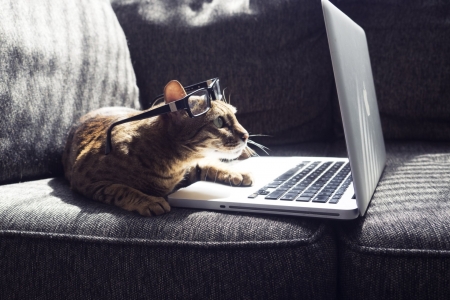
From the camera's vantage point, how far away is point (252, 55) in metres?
1.45

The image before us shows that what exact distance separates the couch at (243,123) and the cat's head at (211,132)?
0.23 m

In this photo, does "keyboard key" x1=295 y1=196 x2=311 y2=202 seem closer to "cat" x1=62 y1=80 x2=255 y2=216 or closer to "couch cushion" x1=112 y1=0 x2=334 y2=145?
→ "cat" x1=62 y1=80 x2=255 y2=216

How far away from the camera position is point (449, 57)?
133 centimetres

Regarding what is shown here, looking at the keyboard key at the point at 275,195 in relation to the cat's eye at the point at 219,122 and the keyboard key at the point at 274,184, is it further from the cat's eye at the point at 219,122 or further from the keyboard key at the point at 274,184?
the cat's eye at the point at 219,122

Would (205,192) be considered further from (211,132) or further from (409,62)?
(409,62)

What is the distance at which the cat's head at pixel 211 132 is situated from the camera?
941mm

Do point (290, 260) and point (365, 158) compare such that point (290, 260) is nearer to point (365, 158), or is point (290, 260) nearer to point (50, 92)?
point (365, 158)

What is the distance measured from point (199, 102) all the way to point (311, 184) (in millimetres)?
339

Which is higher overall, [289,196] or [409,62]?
[409,62]

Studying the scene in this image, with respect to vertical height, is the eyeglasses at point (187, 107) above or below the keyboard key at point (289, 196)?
above

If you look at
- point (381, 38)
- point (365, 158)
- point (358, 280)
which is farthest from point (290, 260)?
point (381, 38)

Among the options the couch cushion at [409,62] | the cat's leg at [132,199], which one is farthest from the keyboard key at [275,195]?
the couch cushion at [409,62]

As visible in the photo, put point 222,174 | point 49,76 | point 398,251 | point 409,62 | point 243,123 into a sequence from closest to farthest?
point 398,251 → point 222,174 → point 49,76 → point 409,62 → point 243,123

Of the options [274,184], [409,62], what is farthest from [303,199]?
[409,62]
